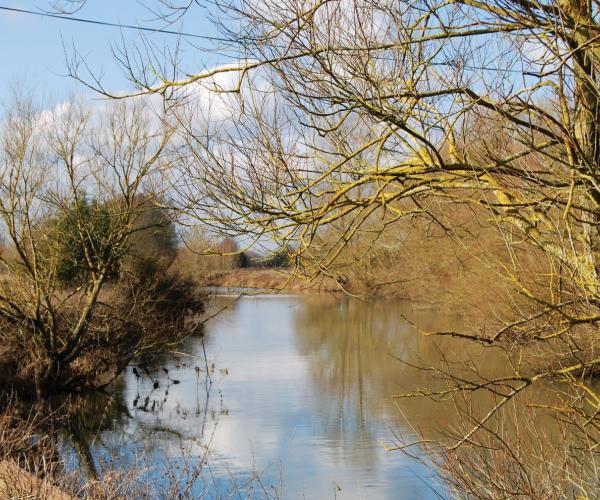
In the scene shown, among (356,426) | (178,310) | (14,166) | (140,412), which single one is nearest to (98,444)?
(140,412)

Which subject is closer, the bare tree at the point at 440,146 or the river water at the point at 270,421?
the bare tree at the point at 440,146

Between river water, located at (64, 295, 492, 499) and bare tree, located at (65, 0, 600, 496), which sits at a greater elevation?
bare tree, located at (65, 0, 600, 496)

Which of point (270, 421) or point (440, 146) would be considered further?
point (270, 421)

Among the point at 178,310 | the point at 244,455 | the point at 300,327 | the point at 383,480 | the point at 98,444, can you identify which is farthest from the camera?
the point at 300,327

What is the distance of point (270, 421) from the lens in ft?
37.6

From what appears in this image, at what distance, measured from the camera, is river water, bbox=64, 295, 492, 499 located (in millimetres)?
8391

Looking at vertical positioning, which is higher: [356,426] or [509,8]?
[509,8]

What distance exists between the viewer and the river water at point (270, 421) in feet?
27.5

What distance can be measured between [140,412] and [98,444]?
2037 millimetres

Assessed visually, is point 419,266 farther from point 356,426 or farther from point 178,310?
point 356,426

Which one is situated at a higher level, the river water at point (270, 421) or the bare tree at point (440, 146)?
the bare tree at point (440, 146)

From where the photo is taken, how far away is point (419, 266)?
24281 millimetres

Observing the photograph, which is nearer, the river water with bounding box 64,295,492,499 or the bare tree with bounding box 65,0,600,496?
the bare tree with bounding box 65,0,600,496

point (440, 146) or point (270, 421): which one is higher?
point (440, 146)
